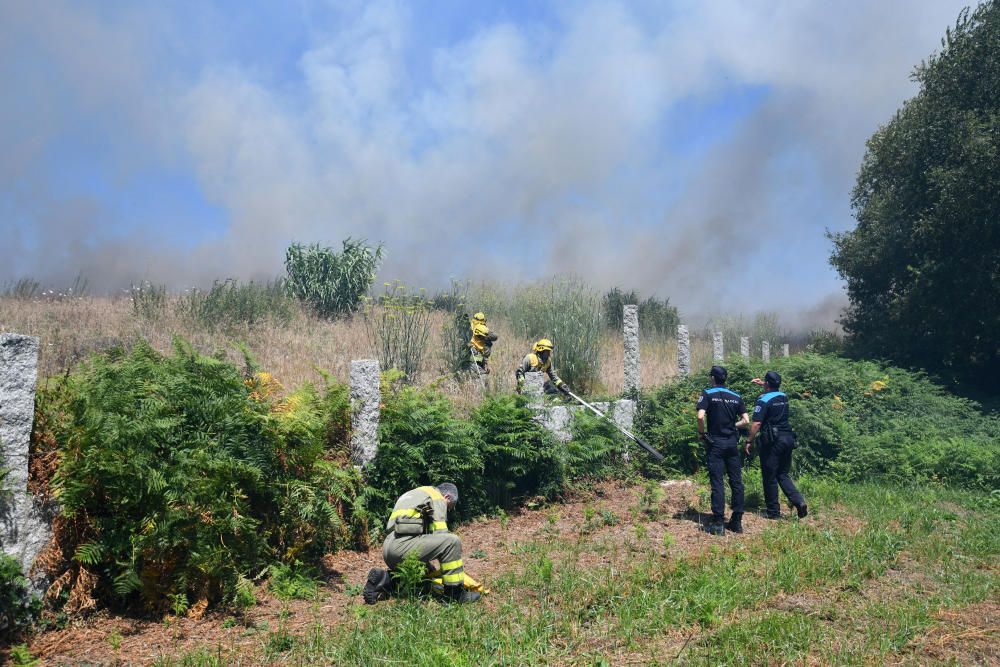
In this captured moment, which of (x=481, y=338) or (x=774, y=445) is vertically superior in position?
(x=481, y=338)

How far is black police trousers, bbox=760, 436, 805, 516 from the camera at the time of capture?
889cm

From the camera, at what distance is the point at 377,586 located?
5.96m

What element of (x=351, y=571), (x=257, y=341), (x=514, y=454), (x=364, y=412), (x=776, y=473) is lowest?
(x=351, y=571)

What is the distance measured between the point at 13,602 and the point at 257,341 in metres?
11.1

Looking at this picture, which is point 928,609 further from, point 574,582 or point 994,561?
point 574,582

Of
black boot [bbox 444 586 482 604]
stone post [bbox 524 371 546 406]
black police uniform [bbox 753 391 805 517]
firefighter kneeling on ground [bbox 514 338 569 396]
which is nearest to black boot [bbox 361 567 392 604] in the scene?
black boot [bbox 444 586 482 604]

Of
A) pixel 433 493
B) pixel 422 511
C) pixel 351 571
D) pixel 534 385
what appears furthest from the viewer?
pixel 534 385

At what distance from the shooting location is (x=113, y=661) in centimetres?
476

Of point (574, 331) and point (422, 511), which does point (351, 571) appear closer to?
point (422, 511)

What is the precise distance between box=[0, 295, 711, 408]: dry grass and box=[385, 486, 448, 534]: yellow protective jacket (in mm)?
4560

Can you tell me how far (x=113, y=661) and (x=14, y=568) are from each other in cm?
97

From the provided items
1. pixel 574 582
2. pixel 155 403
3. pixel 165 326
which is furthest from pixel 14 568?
pixel 165 326

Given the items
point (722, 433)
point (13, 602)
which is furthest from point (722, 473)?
point (13, 602)

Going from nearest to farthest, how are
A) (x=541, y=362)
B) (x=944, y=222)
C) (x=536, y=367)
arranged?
(x=536, y=367) < (x=541, y=362) < (x=944, y=222)
